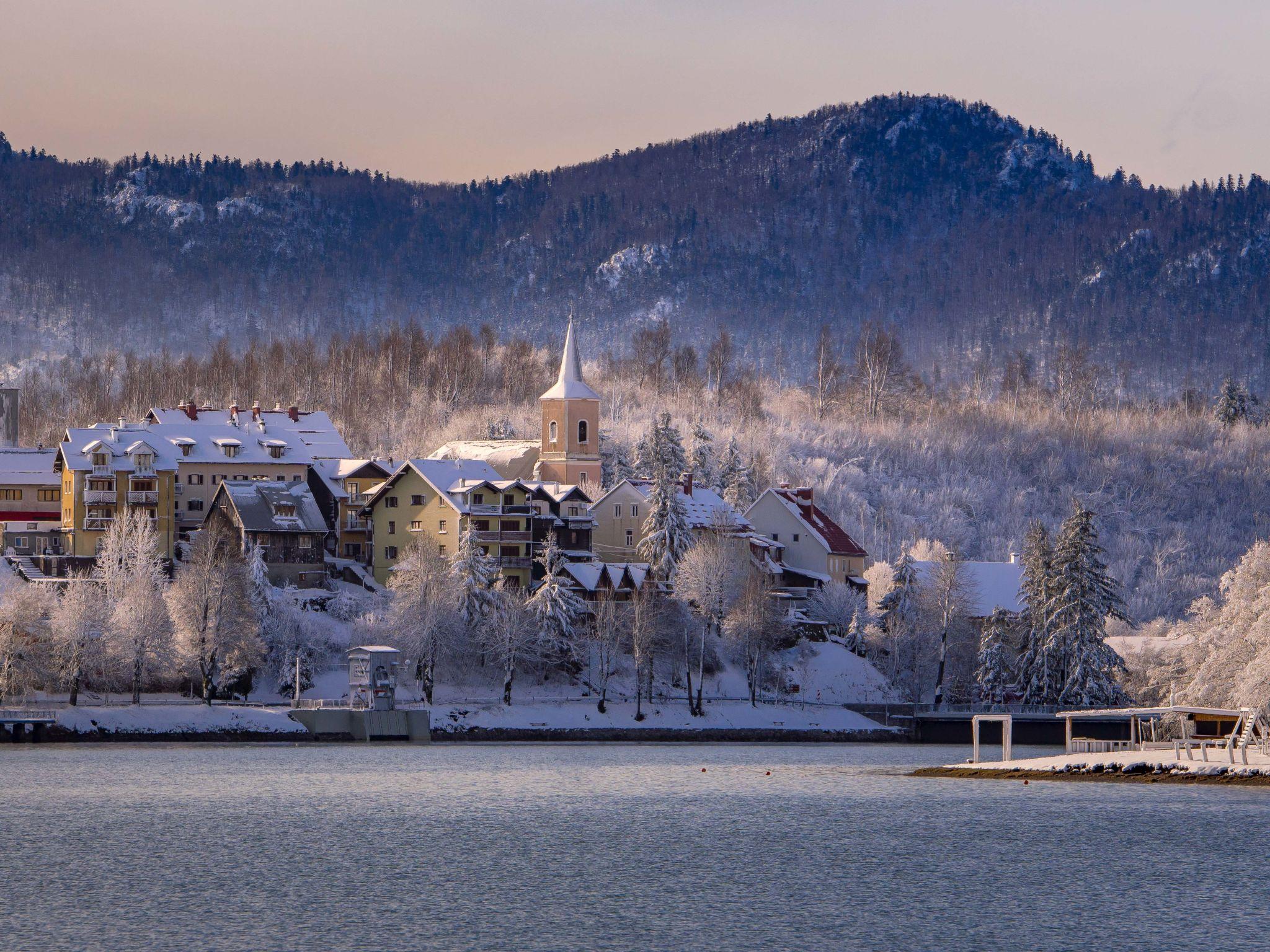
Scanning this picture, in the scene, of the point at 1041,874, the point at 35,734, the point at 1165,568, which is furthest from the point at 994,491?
the point at 1041,874

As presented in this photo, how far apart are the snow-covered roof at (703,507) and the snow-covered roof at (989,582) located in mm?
12130

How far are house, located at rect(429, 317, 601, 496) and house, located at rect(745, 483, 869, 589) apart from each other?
13627mm

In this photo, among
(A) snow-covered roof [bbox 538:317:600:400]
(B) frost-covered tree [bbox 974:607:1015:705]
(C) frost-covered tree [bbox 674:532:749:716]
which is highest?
(A) snow-covered roof [bbox 538:317:600:400]

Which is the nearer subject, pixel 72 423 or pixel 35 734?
pixel 35 734

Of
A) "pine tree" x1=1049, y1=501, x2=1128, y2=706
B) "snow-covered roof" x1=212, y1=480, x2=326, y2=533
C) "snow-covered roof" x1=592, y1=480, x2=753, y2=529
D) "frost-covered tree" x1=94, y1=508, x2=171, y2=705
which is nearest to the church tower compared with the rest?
"snow-covered roof" x1=592, y1=480, x2=753, y2=529

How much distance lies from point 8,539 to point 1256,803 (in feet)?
259

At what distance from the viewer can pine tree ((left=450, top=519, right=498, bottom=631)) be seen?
9100 cm

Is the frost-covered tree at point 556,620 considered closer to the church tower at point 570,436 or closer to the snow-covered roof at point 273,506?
the snow-covered roof at point 273,506

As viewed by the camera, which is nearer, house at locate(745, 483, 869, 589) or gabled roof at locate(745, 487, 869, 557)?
house at locate(745, 483, 869, 589)

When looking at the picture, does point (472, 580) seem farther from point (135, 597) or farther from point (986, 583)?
point (986, 583)

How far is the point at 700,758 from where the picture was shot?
75562 mm

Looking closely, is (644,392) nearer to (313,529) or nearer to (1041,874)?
(313,529)

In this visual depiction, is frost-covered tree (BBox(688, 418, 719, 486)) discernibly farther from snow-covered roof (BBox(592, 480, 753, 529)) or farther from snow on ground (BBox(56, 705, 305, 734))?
snow on ground (BBox(56, 705, 305, 734))

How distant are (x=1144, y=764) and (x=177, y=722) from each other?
4243 cm
